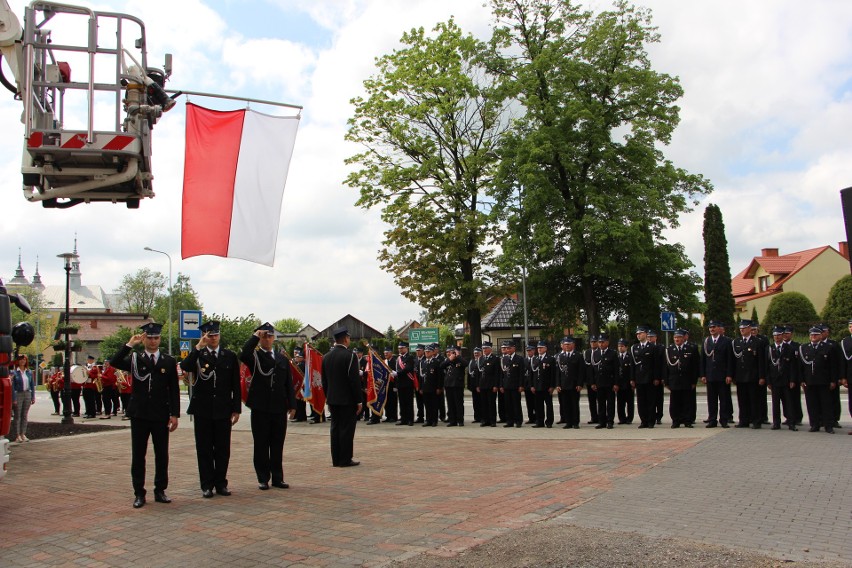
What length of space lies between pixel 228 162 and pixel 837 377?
405 inches

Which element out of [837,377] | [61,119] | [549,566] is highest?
[61,119]


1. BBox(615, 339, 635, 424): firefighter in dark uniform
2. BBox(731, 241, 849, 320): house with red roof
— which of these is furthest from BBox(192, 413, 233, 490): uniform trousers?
BBox(731, 241, 849, 320): house with red roof

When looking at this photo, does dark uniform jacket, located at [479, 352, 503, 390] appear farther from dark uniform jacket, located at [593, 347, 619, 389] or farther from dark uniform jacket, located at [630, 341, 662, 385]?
dark uniform jacket, located at [630, 341, 662, 385]

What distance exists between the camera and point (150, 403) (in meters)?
7.84

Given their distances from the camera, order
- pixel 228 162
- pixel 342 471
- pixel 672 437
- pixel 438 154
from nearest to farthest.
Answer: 1. pixel 228 162
2. pixel 342 471
3. pixel 672 437
4. pixel 438 154

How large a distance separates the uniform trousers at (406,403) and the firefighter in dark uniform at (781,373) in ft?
26.5

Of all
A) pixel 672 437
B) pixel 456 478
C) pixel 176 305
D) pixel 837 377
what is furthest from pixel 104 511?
pixel 176 305

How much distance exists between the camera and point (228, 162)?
28.6 ft

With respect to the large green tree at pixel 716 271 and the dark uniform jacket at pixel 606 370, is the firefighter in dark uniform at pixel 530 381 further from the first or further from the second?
the large green tree at pixel 716 271

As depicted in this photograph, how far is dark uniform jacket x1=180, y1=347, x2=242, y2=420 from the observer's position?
325 inches

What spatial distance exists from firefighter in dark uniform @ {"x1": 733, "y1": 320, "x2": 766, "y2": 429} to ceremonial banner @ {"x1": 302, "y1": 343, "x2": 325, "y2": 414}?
849 cm

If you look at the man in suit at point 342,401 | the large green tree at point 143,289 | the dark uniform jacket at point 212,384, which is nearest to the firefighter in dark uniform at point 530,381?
the man in suit at point 342,401

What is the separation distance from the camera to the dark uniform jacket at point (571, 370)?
14883 millimetres

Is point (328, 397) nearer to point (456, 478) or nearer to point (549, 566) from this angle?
point (456, 478)
